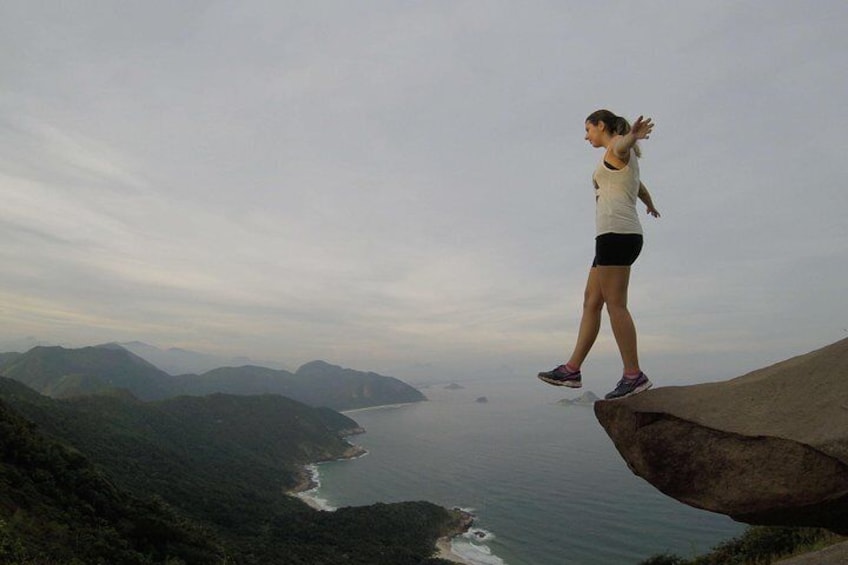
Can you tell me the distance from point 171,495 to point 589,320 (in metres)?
60.1

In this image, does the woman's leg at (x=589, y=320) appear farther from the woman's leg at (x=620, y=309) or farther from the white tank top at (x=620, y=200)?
the white tank top at (x=620, y=200)

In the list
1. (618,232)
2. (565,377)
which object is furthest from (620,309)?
(565,377)

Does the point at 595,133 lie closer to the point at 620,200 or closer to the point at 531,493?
the point at 620,200

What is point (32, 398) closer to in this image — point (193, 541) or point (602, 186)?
point (193, 541)

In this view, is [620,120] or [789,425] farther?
[620,120]

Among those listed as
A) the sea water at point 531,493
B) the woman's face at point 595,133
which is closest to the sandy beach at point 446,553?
the sea water at point 531,493

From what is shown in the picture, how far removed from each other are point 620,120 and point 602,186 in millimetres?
745

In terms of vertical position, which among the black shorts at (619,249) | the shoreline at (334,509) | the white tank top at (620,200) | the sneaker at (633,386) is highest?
the white tank top at (620,200)

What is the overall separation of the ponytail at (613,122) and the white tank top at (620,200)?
0.24m

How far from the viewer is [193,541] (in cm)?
3309

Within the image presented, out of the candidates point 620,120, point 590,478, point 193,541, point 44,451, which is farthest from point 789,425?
point 590,478

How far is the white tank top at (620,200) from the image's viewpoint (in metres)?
4.79

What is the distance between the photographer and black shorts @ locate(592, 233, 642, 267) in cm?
477

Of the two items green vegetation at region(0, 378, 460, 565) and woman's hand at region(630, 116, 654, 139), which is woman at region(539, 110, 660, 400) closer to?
woman's hand at region(630, 116, 654, 139)
